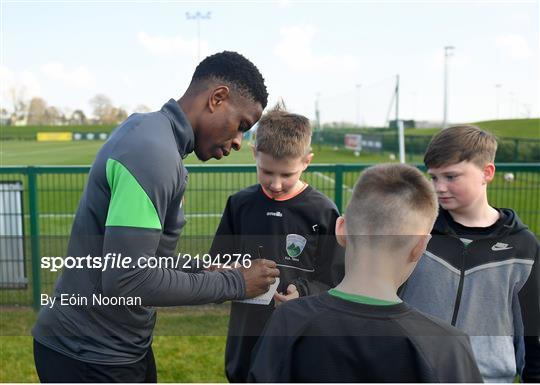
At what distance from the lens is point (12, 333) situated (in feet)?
16.2

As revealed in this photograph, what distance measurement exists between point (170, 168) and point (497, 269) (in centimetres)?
156

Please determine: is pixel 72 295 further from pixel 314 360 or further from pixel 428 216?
pixel 428 216

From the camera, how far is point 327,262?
112 inches

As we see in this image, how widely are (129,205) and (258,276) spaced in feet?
2.14

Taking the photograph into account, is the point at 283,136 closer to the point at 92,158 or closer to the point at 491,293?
the point at 491,293

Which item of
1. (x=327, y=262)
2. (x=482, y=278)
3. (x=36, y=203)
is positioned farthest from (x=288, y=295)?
(x=36, y=203)

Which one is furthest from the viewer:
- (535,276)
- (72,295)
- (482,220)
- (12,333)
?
(12,333)

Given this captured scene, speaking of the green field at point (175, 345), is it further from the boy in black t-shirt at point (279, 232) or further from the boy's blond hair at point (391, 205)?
the boy's blond hair at point (391, 205)

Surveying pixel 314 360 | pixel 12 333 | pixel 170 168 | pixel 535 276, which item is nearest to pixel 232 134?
pixel 170 168

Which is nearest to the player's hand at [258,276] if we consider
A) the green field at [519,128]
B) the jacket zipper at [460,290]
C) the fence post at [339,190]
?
the jacket zipper at [460,290]

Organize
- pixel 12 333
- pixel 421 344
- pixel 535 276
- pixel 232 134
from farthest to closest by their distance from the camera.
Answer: pixel 12 333 < pixel 535 276 < pixel 232 134 < pixel 421 344

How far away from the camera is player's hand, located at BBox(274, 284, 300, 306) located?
254 cm

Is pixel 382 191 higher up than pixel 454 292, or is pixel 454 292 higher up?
pixel 382 191

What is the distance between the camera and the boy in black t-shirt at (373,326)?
4.57 feet
